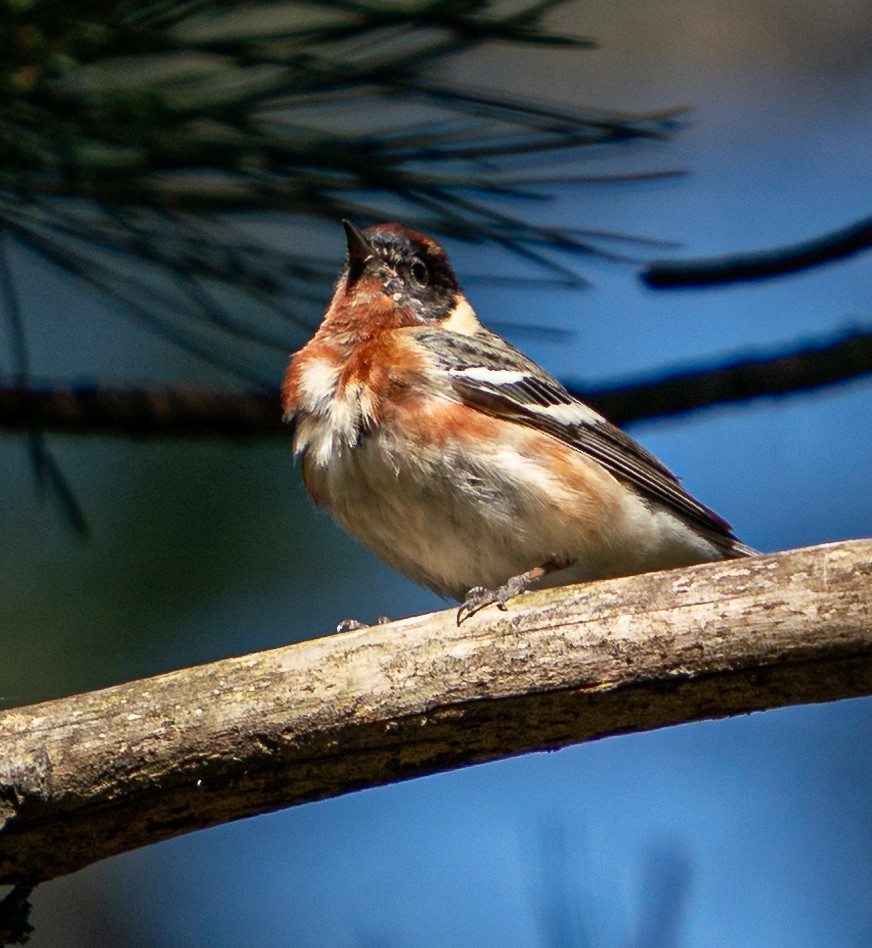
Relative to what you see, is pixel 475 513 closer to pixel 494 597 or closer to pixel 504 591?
pixel 504 591

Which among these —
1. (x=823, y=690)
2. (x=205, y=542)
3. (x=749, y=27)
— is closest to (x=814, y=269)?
(x=823, y=690)

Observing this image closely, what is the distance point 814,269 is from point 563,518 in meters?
1.16

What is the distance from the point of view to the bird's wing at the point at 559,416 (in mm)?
4617

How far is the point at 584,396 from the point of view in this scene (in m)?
4.03

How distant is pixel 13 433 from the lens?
12.6ft

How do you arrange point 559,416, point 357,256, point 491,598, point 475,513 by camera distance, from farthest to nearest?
point 357,256 < point 559,416 < point 475,513 < point 491,598

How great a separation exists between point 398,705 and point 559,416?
1819 millimetres

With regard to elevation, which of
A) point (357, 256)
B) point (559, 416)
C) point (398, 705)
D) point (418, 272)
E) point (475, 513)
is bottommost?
point (398, 705)

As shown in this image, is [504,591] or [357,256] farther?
[357,256]

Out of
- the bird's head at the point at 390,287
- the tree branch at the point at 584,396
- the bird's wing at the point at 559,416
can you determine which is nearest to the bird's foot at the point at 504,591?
the bird's wing at the point at 559,416

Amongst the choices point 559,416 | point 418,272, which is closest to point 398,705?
point 559,416

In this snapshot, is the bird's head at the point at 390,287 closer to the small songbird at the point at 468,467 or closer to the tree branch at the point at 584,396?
the small songbird at the point at 468,467

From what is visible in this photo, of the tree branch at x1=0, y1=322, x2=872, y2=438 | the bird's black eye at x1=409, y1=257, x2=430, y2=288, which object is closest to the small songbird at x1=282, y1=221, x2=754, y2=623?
the bird's black eye at x1=409, y1=257, x2=430, y2=288

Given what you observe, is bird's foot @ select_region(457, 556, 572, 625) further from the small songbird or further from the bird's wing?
the bird's wing
